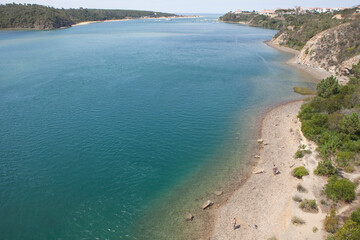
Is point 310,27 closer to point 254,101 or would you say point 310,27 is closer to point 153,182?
point 254,101

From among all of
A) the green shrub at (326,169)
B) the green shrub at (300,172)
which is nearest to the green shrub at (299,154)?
the green shrub at (300,172)

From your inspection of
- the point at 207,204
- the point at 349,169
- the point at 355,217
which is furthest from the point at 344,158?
the point at 207,204

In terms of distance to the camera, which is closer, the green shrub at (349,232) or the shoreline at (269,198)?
the green shrub at (349,232)

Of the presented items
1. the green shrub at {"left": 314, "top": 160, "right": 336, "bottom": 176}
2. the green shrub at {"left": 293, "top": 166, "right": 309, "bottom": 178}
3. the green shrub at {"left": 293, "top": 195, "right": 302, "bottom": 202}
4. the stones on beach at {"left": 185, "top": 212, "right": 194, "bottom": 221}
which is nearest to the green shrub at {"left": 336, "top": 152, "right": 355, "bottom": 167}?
the green shrub at {"left": 314, "top": 160, "right": 336, "bottom": 176}

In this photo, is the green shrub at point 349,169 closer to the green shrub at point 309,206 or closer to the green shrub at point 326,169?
the green shrub at point 326,169

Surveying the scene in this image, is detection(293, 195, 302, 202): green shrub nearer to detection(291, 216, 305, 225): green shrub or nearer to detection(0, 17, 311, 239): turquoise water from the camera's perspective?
detection(291, 216, 305, 225): green shrub

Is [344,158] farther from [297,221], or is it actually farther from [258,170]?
[297,221]

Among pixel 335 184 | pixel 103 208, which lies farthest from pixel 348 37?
pixel 103 208
